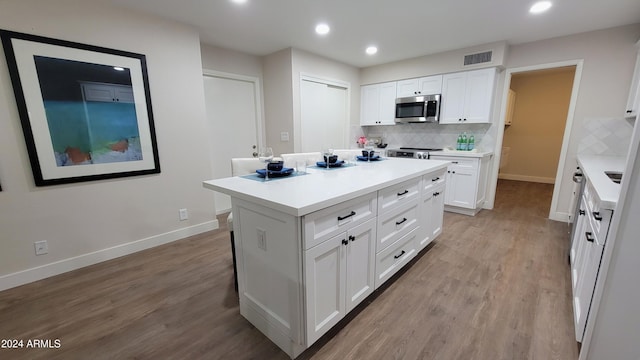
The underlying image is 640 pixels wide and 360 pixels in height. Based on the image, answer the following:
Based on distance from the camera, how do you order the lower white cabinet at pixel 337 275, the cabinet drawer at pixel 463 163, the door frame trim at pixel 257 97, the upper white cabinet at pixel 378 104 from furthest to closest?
the upper white cabinet at pixel 378 104, the door frame trim at pixel 257 97, the cabinet drawer at pixel 463 163, the lower white cabinet at pixel 337 275

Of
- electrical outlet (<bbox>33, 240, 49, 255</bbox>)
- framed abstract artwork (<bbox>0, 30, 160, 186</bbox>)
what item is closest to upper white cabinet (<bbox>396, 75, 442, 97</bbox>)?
framed abstract artwork (<bbox>0, 30, 160, 186</bbox>)

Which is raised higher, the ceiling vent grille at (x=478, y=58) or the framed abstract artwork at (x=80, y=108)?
the ceiling vent grille at (x=478, y=58)

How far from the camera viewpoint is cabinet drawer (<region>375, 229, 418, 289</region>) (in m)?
1.86

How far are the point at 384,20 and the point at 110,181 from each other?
3.31m

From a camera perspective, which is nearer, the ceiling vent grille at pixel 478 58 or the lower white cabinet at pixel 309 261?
the lower white cabinet at pixel 309 261

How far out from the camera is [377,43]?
11.5ft

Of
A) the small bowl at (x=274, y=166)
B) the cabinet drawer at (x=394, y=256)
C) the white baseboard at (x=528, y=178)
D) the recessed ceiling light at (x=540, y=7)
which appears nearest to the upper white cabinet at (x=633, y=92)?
the recessed ceiling light at (x=540, y=7)

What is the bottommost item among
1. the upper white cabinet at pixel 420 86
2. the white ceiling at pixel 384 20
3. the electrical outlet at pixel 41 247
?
the electrical outlet at pixel 41 247

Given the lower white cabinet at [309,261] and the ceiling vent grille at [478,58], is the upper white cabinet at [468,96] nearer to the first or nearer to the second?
the ceiling vent grille at [478,58]

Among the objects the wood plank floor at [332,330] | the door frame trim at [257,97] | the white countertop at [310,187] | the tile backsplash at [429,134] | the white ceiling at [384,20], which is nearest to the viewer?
the white countertop at [310,187]

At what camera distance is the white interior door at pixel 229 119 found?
3.63 metres

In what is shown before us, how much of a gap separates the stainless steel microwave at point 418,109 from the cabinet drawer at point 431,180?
184cm

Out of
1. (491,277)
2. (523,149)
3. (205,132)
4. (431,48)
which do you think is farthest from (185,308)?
(523,149)

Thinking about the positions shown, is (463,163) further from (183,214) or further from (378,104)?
(183,214)
